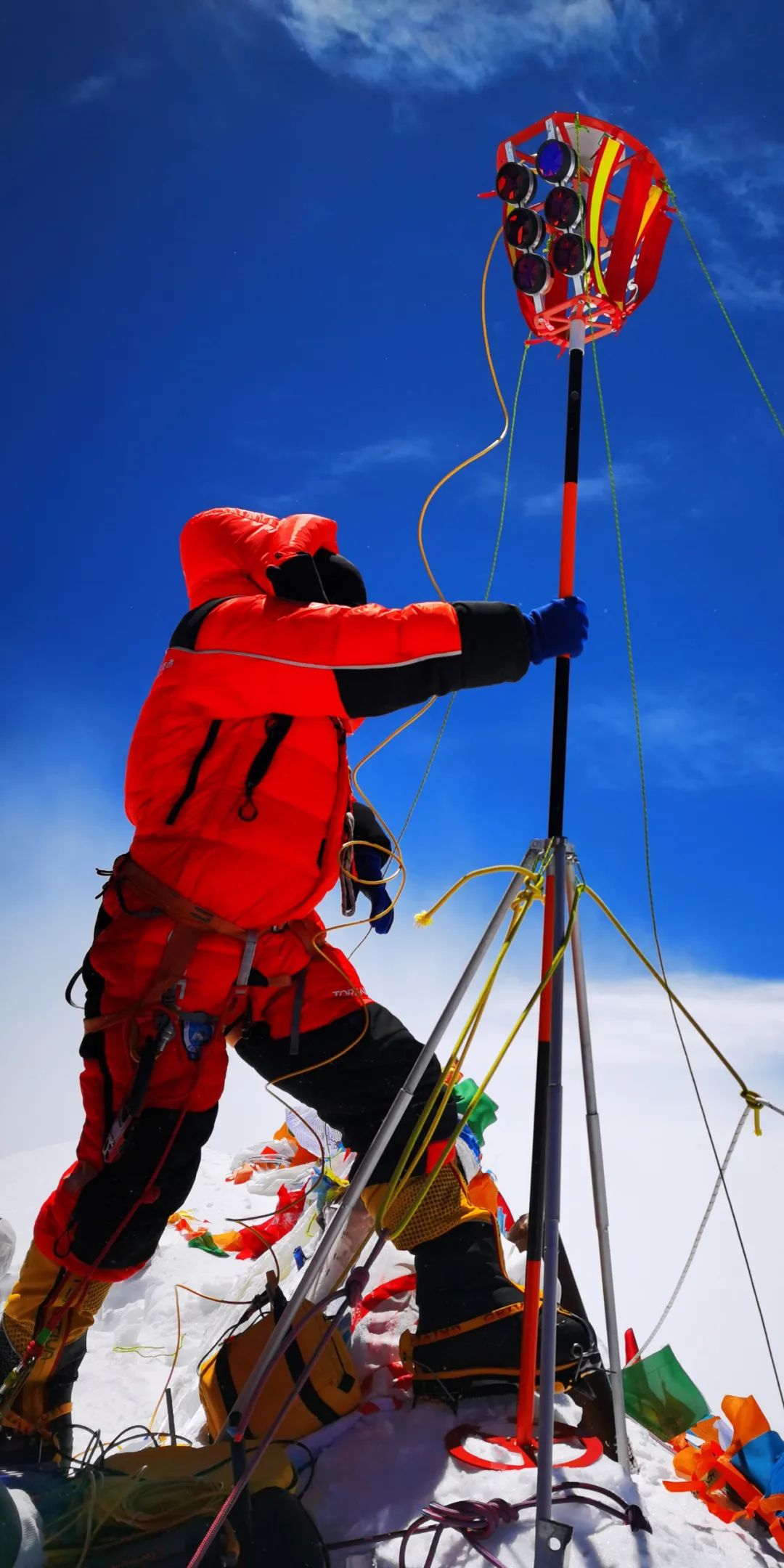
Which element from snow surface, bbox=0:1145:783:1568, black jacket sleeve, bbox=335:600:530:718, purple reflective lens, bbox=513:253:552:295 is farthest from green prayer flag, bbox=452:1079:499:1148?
purple reflective lens, bbox=513:253:552:295

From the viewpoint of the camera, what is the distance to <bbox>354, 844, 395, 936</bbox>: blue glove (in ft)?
11.6

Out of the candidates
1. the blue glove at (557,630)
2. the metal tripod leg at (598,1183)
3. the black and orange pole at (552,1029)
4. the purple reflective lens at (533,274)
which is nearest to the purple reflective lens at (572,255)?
the purple reflective lens at (533,274)

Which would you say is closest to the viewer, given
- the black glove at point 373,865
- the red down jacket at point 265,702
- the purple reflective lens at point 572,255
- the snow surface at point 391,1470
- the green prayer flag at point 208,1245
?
the snow surface at point 391,1470

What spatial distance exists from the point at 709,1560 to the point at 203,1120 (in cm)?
170

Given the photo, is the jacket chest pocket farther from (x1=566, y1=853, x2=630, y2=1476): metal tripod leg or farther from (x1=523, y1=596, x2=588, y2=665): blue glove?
(x1=566, y1=853, x2=630, y2=1476): metal tripod leg

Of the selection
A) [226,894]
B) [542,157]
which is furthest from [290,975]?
[542,157]

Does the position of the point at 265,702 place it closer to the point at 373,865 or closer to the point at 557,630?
the point at 557,630

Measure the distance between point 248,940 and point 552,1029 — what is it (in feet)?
3.09

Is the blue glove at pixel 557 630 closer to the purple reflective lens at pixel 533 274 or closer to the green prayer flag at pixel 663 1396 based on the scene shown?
the purple reflective lens at pixel 533 274

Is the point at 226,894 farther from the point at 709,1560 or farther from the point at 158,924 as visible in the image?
the point at 709,1560

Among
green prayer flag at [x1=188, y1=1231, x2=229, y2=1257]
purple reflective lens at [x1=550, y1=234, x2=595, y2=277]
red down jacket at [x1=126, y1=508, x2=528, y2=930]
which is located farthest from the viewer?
green prayer flag at [x1=188, y1=1231, x2=229, y2=1257]

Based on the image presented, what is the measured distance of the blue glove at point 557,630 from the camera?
8.26 feet

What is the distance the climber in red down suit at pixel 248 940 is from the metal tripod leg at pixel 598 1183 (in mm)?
378

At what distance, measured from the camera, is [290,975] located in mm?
2955
